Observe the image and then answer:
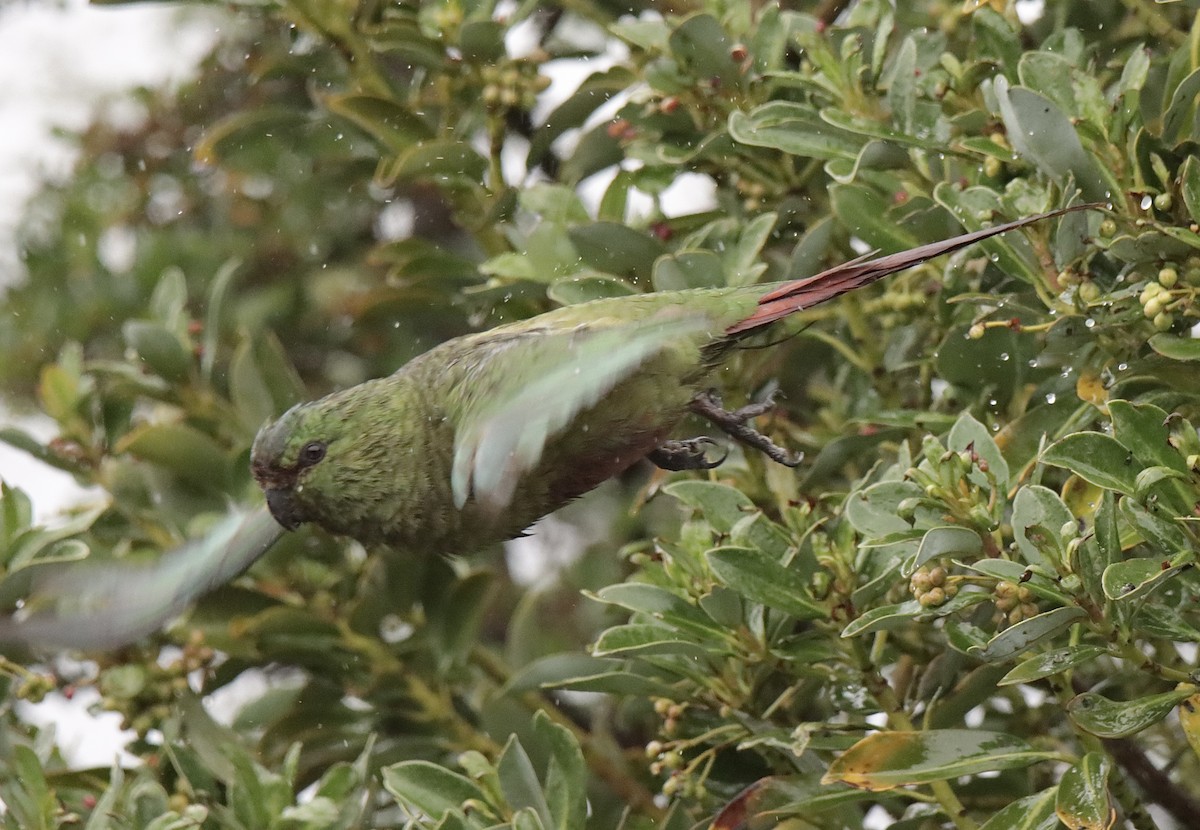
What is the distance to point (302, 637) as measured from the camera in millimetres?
2543

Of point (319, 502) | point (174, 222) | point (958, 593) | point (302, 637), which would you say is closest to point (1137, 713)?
point (958, 593)

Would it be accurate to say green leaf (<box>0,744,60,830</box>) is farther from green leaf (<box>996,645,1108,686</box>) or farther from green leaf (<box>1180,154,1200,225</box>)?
green leaf (<box>1180,154,1200,225</box>)

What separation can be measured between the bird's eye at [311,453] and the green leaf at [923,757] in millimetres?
973

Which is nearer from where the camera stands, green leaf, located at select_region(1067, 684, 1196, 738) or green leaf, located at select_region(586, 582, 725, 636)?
green leaf, located at select_region(1067, 684, 1196, 738)

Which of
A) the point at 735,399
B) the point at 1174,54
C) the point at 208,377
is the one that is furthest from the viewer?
the point at 208,377

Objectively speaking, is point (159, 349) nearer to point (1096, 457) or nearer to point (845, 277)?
point (845, 277)

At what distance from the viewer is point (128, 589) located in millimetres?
2395

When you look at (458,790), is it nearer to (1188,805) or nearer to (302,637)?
(302,637)

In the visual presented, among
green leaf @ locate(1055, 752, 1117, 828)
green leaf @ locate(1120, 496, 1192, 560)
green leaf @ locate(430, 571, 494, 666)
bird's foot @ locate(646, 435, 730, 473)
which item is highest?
green leaf @ locate(1120, 496, 1192, 560)

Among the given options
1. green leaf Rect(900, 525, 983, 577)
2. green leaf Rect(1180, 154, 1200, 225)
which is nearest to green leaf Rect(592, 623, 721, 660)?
green leaf Rect(900, 525, 983, 577)

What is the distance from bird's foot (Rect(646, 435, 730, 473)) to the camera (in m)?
2.27

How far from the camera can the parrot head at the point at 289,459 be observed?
228 centimetres

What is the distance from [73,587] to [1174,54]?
6.20ft

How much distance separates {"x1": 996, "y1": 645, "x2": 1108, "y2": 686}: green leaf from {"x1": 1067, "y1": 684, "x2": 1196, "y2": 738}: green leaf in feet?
0.27
